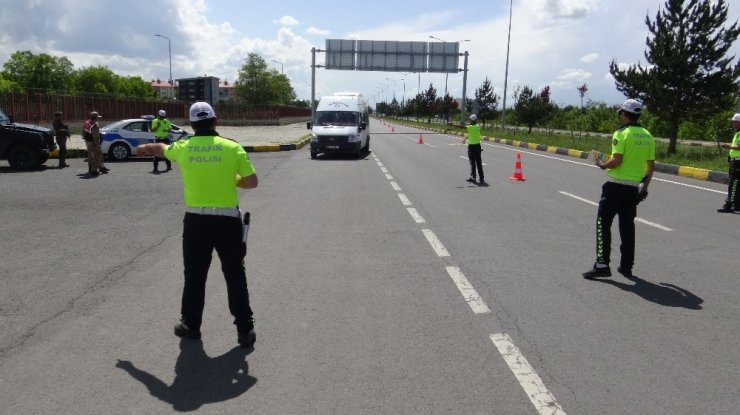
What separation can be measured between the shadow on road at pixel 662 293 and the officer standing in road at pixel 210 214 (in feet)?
11.5

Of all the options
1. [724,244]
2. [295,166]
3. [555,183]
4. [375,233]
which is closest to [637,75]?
[555,183]

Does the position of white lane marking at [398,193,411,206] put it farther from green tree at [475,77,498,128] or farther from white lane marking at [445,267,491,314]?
green tree at [475,77,498,128]

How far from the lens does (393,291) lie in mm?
5461

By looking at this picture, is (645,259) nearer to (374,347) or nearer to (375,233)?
(375,233)

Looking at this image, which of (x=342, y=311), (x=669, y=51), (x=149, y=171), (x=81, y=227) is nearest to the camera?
(x=342, y=311)

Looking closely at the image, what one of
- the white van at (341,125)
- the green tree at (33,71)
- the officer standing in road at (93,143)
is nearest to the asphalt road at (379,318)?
the officer standing in road at (93,143)

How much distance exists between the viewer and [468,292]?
17.8 ft

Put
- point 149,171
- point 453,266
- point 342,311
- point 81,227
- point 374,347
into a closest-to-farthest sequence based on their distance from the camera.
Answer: point 374,347 < point 342,311 < point 453,266 < point 81,227 < point 149,171

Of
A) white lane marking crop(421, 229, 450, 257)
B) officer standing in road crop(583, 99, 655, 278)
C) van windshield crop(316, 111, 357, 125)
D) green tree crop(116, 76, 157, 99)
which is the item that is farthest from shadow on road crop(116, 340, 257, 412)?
green tree crop(116, 76, 157, 99)

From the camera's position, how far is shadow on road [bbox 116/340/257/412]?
3.40 metres

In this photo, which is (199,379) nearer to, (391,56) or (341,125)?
(341,125)

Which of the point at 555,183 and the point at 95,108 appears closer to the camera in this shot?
the point at 555,183

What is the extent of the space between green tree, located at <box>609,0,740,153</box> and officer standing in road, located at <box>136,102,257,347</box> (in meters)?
22.8

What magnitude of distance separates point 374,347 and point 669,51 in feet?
75.1
